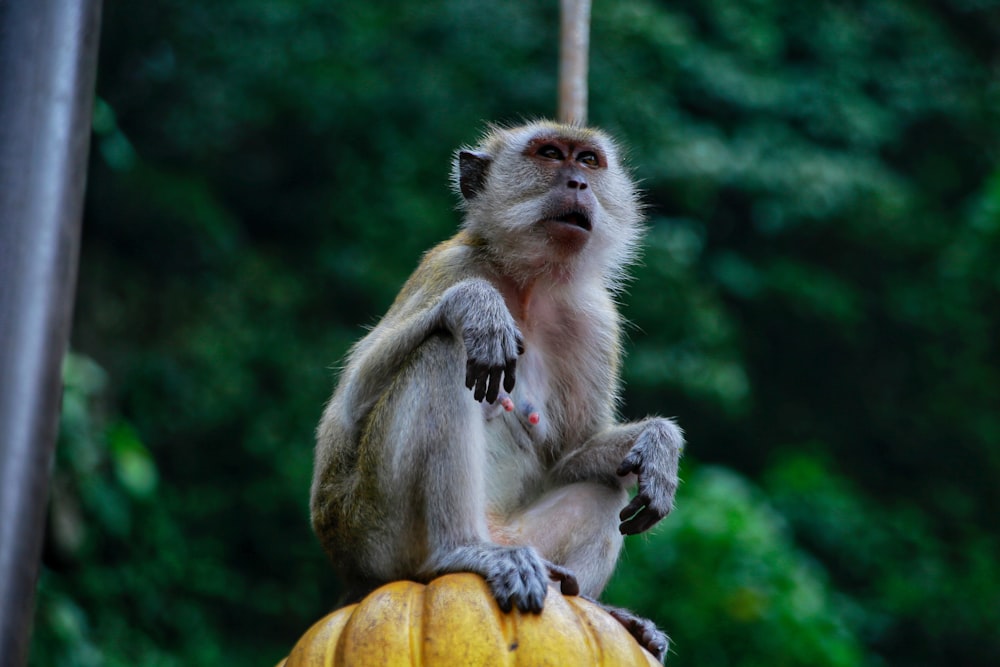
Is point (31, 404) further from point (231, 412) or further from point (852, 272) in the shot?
point (852, 272)

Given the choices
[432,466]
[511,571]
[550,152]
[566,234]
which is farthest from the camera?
[550,152]

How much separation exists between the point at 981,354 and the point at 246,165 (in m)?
10.6

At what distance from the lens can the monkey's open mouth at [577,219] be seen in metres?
4.39

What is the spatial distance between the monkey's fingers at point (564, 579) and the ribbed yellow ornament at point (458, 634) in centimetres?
11

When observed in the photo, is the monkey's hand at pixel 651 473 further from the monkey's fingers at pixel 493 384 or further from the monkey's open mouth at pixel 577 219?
the monkey's open mouth at pixel 577 219

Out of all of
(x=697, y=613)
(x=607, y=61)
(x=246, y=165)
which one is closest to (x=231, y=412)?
(x=246, y=165)

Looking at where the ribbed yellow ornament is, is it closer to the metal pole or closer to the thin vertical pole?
the metal pole

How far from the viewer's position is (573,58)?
5355 millimetres

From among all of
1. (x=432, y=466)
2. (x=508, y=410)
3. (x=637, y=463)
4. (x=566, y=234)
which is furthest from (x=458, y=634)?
(x=566, y=234)

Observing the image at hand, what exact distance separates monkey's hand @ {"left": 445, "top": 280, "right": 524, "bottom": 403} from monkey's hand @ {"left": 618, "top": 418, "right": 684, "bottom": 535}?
1.86 ft

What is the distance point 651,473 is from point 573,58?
2.32 meters

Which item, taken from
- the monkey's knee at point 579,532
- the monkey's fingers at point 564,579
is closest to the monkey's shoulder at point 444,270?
the monkey's knee at point 579,532

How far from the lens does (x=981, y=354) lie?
1670 centimetres

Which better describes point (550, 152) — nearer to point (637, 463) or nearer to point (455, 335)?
point (455, 335)
